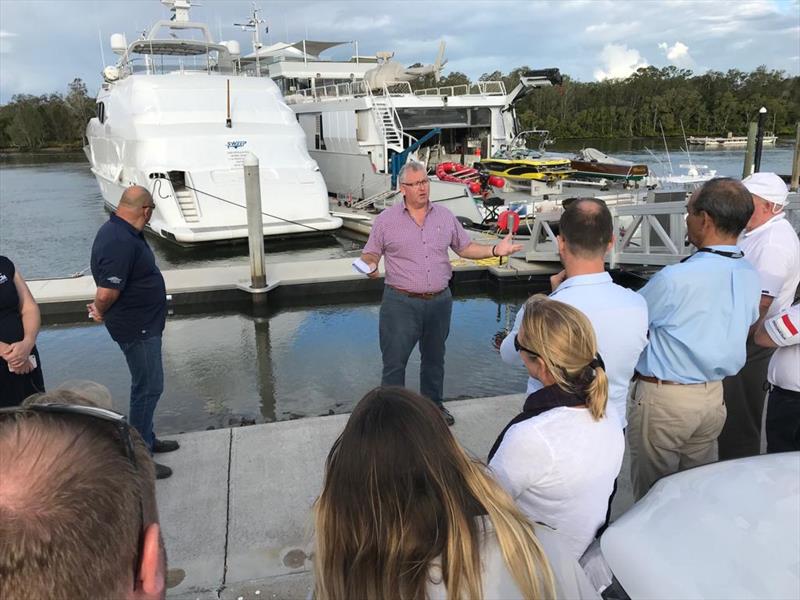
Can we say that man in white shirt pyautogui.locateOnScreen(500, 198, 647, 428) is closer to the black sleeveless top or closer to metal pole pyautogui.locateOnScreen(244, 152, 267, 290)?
the black sleeveless top

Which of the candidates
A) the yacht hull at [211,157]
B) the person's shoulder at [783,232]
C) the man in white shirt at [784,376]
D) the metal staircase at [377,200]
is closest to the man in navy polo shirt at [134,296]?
the man in white shirt at [784,376]

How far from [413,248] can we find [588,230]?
1.74 m

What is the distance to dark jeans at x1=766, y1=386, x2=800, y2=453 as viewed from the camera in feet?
8.59

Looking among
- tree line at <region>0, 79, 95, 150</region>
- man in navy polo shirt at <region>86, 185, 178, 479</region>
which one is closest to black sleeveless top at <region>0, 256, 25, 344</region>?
man in navy polo shirt at <region>86, 185, 178, 479</region>

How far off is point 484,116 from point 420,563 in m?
20.0

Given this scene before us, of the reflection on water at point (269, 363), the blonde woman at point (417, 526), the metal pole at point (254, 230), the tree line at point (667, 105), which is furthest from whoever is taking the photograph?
the tree line at point (667, 105)

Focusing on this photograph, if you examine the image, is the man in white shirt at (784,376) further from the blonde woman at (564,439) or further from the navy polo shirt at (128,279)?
the navy polo shirt at (128,279)

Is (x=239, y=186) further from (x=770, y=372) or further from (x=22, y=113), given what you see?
(x=22, y=113)

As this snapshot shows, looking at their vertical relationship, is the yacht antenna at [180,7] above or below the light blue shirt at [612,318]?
above

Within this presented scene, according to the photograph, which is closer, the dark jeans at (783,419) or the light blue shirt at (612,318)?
the light blue shirt at (612,318)

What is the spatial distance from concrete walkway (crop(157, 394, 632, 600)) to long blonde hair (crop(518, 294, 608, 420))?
1.45 metres

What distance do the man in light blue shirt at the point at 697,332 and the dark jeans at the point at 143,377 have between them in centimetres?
271

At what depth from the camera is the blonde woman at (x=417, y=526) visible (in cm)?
119

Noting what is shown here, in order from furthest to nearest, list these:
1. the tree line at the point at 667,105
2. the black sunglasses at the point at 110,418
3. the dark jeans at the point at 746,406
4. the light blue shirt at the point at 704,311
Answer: the tree line at the point at 667,105 < the dark jeans at the point at 746,406 < the light blue shirt at the point at 704,311 < the black sunglasses at the point at 110,418
